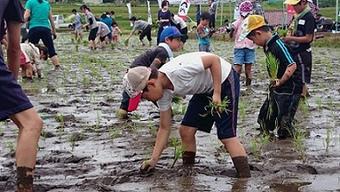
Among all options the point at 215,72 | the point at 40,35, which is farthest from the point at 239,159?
the point at 40,35

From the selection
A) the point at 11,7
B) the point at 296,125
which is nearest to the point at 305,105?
the point at 296,125

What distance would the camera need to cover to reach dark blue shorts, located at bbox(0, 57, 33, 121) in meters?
4.29

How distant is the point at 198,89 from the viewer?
5258mm

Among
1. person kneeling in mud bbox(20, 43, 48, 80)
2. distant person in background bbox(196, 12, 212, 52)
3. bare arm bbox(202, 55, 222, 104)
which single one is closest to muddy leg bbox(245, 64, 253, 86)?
distant person in background bbox(196, 12, 212, 52)

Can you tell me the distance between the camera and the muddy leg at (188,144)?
5648 mm

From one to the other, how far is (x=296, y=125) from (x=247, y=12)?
4574mm

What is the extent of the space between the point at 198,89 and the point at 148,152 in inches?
47.7

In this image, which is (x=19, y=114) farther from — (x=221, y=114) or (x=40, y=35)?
(x=40, y=35)

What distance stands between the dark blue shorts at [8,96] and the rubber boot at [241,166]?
1697 millimetres

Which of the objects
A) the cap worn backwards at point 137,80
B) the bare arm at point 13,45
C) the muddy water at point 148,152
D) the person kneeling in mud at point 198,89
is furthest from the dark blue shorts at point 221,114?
the bare arm at point 13,45

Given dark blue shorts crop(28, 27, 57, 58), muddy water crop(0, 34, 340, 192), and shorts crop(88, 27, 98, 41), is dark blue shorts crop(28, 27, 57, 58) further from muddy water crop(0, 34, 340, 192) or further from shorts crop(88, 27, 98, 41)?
shorts crop(88, 27, 98, 41)

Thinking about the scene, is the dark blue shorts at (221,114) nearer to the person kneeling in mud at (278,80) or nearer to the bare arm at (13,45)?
the person kneeling in mud at (278,80)

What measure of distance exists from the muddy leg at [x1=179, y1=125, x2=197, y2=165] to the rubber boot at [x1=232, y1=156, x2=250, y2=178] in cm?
53

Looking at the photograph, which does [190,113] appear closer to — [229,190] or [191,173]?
[191,173]
